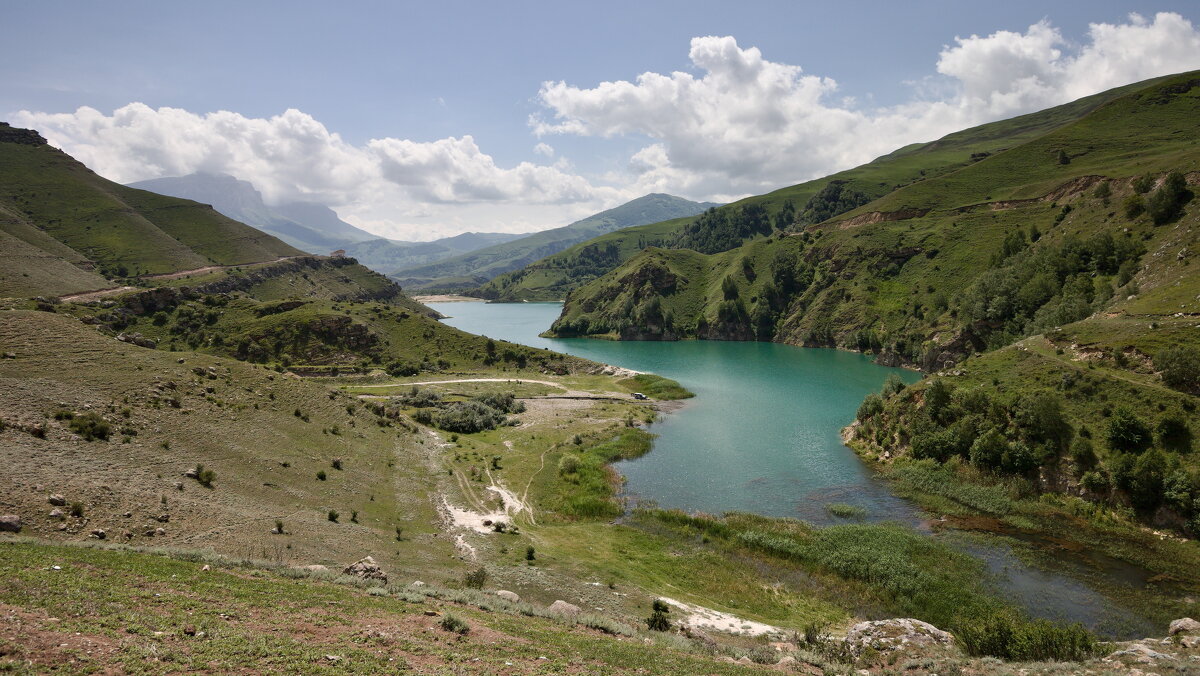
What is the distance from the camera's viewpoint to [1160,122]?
159500 millimetres

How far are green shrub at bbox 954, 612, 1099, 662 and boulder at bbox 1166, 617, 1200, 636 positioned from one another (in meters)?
6.23

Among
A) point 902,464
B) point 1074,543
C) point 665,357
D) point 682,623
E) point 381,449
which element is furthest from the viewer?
point 665,357

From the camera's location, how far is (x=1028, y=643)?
76.8 ft

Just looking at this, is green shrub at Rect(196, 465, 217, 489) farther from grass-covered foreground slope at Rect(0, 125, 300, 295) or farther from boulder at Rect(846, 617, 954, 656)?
grass-covered foreground slope at Rect(0, 125, 300, 295)

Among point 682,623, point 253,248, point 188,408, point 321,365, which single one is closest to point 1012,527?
point 682,623

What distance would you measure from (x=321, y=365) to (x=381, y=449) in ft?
203

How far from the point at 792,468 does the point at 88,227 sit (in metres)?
211

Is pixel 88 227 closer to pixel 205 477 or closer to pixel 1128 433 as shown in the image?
pixel 205 477

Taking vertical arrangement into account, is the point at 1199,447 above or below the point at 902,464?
above

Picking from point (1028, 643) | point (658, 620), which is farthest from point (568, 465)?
point (1028, 643)

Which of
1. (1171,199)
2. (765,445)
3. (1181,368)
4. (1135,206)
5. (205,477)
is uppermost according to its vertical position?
(1135,206)

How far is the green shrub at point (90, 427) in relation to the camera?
1184 inches

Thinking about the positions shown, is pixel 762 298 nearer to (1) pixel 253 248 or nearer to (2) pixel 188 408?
(2) pixel 188 408

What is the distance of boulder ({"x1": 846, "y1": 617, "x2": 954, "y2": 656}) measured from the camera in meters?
24.5
